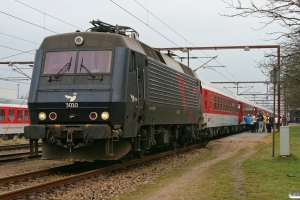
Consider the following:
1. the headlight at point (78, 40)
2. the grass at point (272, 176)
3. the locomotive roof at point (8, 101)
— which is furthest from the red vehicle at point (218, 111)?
the locomotive roof at point (8, 101)

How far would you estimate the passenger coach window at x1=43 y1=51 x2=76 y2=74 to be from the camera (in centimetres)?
1101

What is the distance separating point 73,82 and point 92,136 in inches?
62.1

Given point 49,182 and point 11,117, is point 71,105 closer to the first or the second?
point 49,182

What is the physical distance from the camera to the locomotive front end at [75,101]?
1045 cm

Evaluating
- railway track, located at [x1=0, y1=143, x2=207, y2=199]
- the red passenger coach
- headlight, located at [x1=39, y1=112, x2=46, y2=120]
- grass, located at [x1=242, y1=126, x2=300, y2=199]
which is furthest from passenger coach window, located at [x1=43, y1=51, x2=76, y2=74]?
the red passenger coach

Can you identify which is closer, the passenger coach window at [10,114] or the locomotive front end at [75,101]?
the locomotive front end at [75,101]

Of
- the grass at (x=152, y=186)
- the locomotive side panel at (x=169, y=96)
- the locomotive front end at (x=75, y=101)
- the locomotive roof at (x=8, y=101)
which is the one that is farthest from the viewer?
the locomotive roof at (x=8, y=101)

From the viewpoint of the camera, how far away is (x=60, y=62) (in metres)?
11.1

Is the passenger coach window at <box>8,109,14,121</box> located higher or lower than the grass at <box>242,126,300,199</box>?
higher

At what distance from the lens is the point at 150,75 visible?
1272 centimetres

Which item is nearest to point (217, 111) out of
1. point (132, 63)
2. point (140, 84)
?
point (140, 84)

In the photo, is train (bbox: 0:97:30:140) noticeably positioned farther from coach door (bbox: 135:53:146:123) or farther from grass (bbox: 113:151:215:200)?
grass (bbox: 113:151:215:200)

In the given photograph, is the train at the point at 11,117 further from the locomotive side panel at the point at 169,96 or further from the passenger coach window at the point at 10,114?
the locomotive side panel at the point at 169,96

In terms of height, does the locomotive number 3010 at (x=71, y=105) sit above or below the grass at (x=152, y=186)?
above
